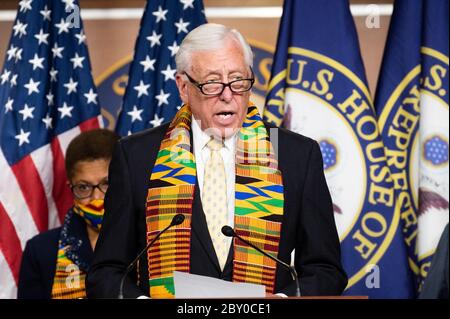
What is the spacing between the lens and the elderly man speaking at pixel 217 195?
7.06 ft

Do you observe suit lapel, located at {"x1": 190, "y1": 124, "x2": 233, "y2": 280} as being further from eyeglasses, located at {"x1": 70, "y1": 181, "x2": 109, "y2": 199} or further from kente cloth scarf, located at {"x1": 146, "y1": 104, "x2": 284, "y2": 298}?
eyeglasses, located at {"x1": 70, "y1": 181, "x2": 109, "y2": 199}

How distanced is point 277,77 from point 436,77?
0.75 metres

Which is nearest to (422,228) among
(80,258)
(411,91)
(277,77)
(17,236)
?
(411,91)

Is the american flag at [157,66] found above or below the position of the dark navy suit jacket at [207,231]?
above

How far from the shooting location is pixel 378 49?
14.3 ft

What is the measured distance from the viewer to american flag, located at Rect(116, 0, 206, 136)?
3.86m

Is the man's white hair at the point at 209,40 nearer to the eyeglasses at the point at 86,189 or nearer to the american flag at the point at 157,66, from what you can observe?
the eyeglasses at the point at 86,189

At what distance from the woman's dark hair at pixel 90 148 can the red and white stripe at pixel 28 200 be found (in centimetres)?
53

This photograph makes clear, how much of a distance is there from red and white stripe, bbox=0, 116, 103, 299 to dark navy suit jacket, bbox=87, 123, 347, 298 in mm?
1636

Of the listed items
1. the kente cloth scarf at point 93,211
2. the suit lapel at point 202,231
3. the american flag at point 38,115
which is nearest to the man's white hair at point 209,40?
the suit lapel at point 202,231

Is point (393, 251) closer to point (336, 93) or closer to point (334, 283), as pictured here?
point (336, 93)

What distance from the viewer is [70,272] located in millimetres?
3219

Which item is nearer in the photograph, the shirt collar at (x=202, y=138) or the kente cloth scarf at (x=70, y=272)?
the shirt collar at (x=202, y=138)

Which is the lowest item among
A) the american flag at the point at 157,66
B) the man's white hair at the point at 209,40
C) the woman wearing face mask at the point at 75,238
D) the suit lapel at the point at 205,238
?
the suit lapel at the point at 205,238
